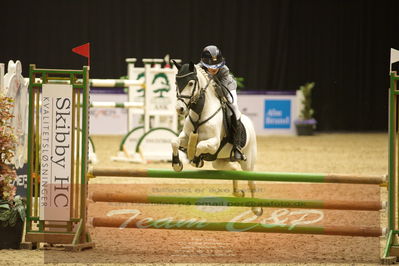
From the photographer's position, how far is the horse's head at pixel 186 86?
481 centimetres

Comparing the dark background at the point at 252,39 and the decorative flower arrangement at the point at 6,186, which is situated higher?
the dark background at the point at 252,39

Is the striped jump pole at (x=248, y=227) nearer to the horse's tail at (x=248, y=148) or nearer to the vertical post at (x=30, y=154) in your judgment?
the vertical post at (x=30, y=154)

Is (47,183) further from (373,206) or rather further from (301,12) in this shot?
(301,12)

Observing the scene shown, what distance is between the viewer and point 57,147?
16.6ft

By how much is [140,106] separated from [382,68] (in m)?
11.2

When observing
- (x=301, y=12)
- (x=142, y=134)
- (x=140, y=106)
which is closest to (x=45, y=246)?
(x=140, y=106)

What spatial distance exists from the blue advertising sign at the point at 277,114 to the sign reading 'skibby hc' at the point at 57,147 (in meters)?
12.0

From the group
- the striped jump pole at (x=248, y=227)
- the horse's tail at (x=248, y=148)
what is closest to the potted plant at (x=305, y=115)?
the horse's tail at (x=248, y=148)

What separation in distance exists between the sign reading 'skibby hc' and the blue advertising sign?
12.0 meters

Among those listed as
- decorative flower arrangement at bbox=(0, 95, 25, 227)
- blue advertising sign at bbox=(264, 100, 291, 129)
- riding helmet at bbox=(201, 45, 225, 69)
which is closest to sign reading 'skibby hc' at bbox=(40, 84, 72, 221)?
decorative flower arrangement at bbox=(0, 95, 25, 227)

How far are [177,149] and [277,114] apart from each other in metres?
12.3

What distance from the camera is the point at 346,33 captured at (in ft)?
65.0

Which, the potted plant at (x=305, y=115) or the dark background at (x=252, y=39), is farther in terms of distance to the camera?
the dark background at (x=252, y=39)

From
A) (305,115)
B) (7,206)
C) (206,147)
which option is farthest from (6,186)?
(305,115)
